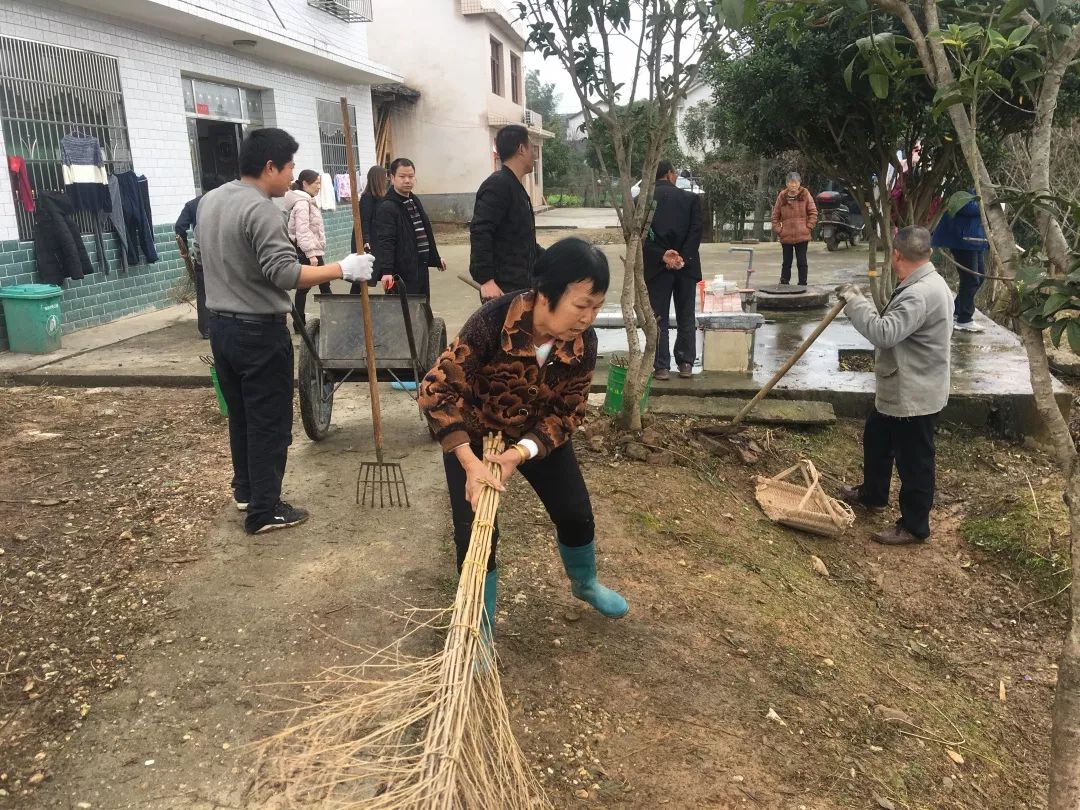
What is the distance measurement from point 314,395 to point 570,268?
2.89 m

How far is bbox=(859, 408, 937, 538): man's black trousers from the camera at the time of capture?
172 inches

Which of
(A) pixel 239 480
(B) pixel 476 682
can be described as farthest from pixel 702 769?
(A) pixel 239 480

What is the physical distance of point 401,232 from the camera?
5.87m

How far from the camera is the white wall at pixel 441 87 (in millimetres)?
22016

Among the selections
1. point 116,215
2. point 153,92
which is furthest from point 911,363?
point 153,92

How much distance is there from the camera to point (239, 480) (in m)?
3.99

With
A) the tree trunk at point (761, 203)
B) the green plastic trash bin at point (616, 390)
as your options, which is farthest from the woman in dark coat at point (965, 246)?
the tree trunk at point (761, 203)

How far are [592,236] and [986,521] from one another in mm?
16450

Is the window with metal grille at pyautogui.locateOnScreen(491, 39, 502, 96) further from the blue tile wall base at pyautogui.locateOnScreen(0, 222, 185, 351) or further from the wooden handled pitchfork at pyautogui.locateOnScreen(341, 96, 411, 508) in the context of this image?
the wooden handled pitchfork at pyautogui.locateOnScreen(341, 96, 411, 508)

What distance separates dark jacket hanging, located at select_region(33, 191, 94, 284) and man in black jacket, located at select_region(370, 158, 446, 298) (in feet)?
11.8

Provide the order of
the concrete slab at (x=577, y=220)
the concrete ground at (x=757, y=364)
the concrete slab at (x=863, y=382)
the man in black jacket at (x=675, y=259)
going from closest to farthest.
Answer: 1. the concrete slab at (x=863, y=382)
2. the concrete ground at (x=757, y=364)
3. the man in black jacket at (x=675, y=259)
4. the concrete slab at (x=577, y=220)

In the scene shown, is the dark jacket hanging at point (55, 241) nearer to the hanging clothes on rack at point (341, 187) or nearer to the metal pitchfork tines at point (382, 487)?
the metal pitchfork tines at point (382, 487)

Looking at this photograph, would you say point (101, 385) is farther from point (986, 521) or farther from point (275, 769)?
point (986, 521)

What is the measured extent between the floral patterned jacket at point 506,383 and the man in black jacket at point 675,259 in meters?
3.61
